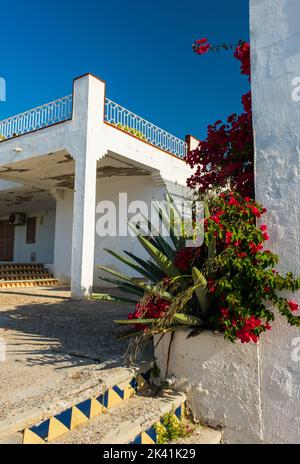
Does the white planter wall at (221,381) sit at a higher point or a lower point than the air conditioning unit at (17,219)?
lower

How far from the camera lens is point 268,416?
2365mm

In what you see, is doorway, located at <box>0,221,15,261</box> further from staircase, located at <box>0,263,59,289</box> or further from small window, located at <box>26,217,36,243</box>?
staircase, located at <box>0,263,59,289</box>

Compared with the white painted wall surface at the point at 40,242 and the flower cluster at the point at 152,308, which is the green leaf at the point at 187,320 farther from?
the white painted wall surface at the point at 40,242

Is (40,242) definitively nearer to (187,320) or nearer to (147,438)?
(187,320)

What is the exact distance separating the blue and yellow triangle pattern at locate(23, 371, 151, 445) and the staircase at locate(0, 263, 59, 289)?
7.91 m

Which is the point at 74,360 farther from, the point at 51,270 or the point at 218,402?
the point at 51,270

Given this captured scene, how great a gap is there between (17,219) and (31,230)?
3.30ft

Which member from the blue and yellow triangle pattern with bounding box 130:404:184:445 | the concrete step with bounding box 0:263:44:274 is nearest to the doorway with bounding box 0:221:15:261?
the concrete step with bounding box 0:263:44:274

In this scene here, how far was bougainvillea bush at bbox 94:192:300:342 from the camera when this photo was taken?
92.6 inches

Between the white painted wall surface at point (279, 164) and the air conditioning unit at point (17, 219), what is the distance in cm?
1477

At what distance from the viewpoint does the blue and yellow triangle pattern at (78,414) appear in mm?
1847

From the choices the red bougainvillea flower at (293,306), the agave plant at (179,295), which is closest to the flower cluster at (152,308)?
the agave plant at (179,295)

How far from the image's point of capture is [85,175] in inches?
292

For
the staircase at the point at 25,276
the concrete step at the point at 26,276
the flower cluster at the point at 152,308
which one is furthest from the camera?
the concrete step at the point at 26,276
